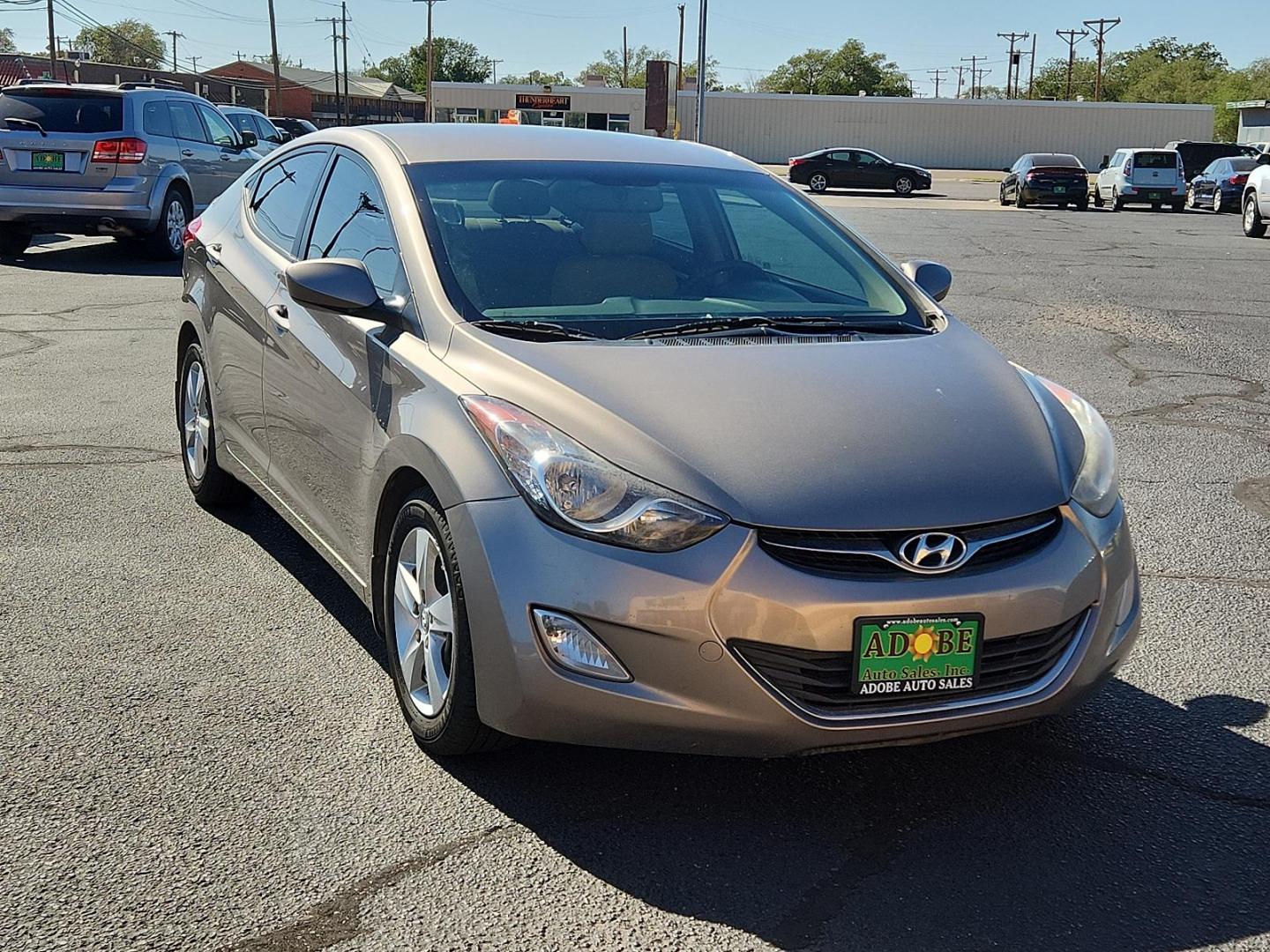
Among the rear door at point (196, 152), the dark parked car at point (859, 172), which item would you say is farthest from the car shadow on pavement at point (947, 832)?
the dark parked car at point (859, 172)

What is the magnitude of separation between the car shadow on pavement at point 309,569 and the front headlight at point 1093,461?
2043mm

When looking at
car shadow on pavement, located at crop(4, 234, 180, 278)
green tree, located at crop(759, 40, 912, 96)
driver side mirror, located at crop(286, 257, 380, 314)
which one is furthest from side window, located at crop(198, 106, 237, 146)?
green tree, located at crop(759, 40, 912, 96)

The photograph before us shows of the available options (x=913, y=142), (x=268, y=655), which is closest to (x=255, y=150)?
(x=268, y=655)

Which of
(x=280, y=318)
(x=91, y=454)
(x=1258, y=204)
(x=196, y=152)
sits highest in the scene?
(x=196, y=152)

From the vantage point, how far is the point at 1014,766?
3.61 m

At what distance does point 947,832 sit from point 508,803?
1.05 meters

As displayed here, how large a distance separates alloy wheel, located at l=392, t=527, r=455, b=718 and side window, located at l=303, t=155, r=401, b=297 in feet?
2.90

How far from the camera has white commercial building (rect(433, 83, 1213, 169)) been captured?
71.4m

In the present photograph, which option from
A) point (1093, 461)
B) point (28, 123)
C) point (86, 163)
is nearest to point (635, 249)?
point (1093, 461)

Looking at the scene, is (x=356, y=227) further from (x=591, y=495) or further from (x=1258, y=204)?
(x=1258, y=204)

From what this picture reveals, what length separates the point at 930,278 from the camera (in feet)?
15.9

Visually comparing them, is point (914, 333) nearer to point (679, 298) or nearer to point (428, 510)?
point (679, 298)

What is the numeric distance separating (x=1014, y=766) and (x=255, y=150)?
1645cm

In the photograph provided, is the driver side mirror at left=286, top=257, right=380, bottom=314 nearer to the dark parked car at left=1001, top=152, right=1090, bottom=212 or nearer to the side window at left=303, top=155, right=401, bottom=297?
the side window at left=303, top=155, right=401, bottom=297
